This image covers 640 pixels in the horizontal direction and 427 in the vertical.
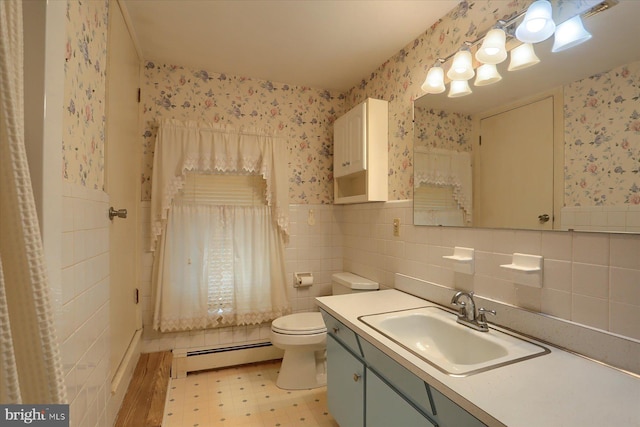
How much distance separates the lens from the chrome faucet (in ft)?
4.12

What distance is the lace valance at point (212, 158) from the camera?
2.20m

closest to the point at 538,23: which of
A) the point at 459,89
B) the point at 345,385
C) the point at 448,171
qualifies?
the point at 459,89

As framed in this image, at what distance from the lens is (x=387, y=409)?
1.15 metres

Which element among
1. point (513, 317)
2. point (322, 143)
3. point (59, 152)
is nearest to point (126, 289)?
point (59, 152)

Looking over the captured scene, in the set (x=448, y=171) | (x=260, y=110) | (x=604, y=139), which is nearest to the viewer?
(x=604, y=139)

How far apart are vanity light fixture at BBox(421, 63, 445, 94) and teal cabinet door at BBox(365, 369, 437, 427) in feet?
4.89

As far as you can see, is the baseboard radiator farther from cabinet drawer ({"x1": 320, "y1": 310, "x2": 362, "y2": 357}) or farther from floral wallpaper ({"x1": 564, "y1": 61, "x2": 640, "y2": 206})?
floral wallpaper ({"x1": 564, "y1": 61, "x2": 640, "y2": 206})

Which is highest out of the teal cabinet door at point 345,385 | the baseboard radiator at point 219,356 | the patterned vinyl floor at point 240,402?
the teal cabinet door at point 345,385

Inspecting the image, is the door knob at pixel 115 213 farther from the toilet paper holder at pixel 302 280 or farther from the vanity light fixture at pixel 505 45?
the vanity light fixture at pixel 505 45

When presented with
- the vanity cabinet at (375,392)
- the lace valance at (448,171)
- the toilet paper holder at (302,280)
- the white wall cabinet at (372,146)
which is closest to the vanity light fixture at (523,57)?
the lace valance at (448,171)

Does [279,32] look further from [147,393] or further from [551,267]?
[147,393]

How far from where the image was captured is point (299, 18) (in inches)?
68.1

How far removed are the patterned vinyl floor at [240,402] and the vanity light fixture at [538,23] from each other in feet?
7.27

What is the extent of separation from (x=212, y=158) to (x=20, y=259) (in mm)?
1986
